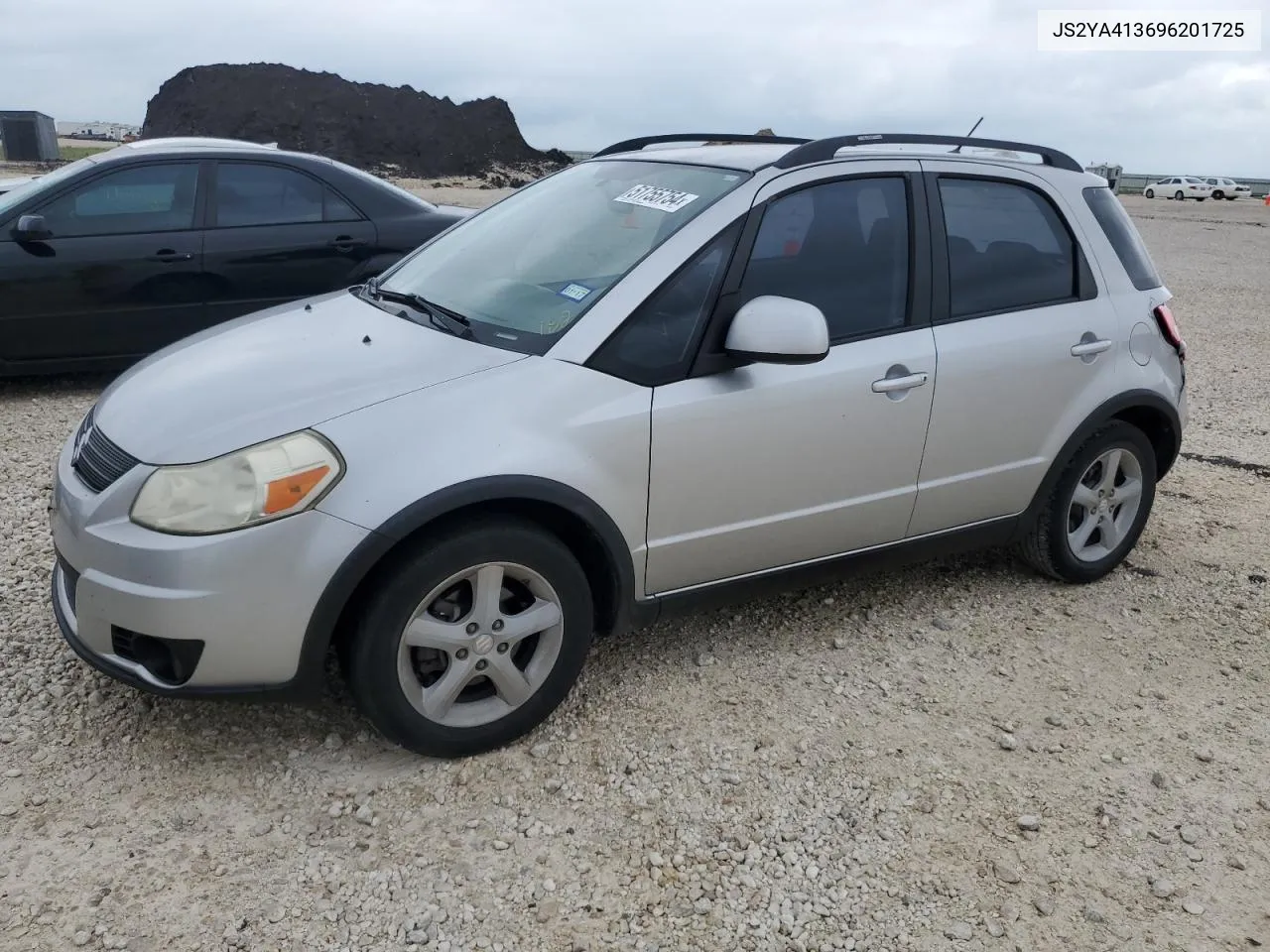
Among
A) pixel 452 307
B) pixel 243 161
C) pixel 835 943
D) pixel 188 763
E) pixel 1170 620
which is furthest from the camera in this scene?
pixel 243 161

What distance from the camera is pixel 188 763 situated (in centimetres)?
308

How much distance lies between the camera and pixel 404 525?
2777 millimetres

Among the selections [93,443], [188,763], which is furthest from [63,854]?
[93,443]

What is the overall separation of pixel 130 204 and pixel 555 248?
4311 millimetres

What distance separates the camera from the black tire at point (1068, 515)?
4258 millimetres

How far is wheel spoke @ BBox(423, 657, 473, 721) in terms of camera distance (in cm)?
300

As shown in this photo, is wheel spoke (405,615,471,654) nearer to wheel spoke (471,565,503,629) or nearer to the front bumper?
wheel spoke (471,565,503,629)

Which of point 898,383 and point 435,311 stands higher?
point 435,311

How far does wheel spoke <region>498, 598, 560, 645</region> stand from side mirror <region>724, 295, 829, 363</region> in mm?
917

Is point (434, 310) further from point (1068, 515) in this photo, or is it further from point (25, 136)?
point (25, 136)

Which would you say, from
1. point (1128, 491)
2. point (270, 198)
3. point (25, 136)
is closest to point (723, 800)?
point (1128, 491)

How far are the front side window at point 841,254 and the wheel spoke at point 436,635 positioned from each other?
1.33 m

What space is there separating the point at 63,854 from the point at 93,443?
1117 mm

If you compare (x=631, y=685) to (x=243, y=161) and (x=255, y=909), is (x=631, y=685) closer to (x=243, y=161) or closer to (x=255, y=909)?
(x=255, y=909)
